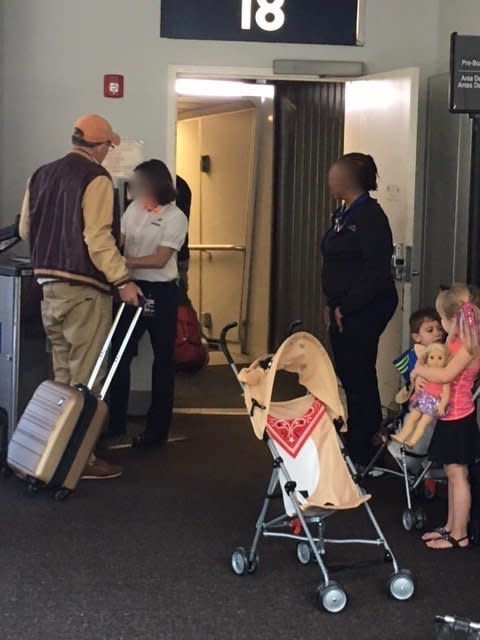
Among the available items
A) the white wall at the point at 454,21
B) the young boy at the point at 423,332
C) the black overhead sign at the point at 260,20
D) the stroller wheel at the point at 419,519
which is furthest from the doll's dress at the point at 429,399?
the black overhead sign at the point at 260,20

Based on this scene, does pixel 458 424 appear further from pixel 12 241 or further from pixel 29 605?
pixel 12 241

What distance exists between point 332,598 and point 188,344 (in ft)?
15.0

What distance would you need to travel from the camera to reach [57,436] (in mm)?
4781

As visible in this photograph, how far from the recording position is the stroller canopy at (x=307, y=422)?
3.94 meters

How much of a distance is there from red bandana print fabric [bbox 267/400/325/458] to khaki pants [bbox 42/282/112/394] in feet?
4.75

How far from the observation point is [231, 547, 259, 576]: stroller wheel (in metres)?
4.04

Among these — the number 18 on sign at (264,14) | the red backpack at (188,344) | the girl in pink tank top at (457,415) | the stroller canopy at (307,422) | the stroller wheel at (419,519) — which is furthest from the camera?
the red backpack at (188,344)

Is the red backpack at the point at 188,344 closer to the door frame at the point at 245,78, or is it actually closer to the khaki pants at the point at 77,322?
the door frame at the point at 245,78

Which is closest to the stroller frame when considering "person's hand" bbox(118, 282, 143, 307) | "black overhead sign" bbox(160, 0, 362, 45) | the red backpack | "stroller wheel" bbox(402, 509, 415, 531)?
"stroller wheel" bbox(402, 509, 415, 531)

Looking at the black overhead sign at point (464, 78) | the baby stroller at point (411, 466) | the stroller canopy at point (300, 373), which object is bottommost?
the baby stroller at point (411, 466)

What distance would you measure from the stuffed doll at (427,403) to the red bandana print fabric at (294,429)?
51 centimetres

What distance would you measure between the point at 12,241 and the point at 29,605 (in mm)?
2485

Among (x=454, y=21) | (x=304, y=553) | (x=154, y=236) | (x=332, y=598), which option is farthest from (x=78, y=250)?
(x=454, y=21)

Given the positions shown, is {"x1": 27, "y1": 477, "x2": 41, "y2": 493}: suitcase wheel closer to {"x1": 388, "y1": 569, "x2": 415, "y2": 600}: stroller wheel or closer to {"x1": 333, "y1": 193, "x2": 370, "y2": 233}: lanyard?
{"x1": 388, "y1": 569, "x2": 415, "y2": 600}: stroller wheel
